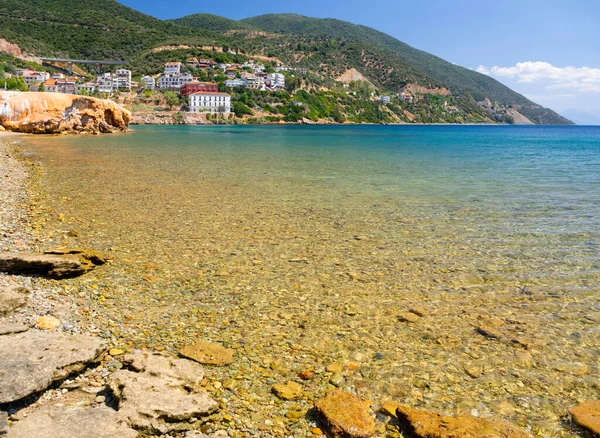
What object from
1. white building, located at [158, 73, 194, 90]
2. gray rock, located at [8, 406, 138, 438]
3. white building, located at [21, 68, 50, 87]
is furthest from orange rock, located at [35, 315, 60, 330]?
white building, located at [158, 73, 194, 90]

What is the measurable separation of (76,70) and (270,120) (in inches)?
2766

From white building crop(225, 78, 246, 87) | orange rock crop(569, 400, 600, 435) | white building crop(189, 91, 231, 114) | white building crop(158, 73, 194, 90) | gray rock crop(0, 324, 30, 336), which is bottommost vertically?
orange rock crop(569, 400, 600, 435)

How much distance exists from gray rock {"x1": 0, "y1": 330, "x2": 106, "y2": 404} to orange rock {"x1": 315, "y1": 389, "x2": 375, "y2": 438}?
93.8 inches

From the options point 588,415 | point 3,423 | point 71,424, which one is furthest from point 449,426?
point 3,423

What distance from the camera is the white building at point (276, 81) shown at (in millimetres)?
155825

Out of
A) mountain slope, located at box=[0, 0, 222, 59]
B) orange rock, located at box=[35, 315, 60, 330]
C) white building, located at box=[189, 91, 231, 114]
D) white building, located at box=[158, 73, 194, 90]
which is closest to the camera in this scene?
orange rock, located at box=[35, 315, 60, 330]

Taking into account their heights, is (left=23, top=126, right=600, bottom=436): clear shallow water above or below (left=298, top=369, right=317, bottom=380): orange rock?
above

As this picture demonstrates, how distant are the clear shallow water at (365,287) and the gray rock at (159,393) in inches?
15.0

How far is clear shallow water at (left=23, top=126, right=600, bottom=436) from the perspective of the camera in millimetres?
4430

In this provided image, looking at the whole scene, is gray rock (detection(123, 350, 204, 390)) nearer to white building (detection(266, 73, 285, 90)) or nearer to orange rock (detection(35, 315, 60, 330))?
orange rock (detection(35, 315, 60, 330))

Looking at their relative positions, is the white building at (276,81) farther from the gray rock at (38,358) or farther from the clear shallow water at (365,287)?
the gray rock at (38,358)

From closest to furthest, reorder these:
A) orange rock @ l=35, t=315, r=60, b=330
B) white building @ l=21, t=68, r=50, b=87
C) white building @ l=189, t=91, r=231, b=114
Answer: orange rock @ l=35, t=315, r=60, b=330, white building @ l=21, t=68, r=50, b=87, white building @ l=189, t=91, r=231, b=114

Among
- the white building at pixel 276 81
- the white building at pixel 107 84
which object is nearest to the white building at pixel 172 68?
the white building at pixel 107 84

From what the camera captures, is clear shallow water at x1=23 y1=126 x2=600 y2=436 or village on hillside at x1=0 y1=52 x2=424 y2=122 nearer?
clear shallow water at x1=23 y1=126 x2=600 y2=436
